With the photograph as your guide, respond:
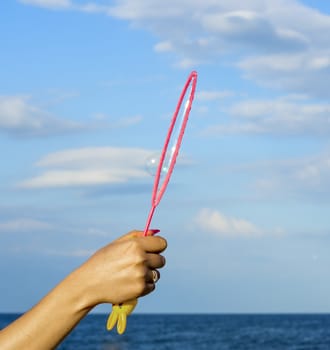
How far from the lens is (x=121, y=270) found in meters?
2.19

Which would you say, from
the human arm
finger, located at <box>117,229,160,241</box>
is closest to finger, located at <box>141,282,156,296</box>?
the human arm

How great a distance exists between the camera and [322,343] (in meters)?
48.5

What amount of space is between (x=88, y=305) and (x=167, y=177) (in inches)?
13.9

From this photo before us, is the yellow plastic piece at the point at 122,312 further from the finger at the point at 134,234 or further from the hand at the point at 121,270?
the finger at the point at 134,234

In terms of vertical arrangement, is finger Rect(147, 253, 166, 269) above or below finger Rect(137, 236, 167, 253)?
below

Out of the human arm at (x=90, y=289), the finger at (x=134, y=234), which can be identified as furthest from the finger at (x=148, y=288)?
the finger at (x=134, y=234)

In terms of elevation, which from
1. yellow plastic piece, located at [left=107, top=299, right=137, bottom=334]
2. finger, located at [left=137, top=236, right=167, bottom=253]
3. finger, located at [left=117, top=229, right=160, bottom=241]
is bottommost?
yellow plastic piece, located at [left=107, top=299, right=137, bottom=334]

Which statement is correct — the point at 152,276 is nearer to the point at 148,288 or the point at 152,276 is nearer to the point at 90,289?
the point at 148,288

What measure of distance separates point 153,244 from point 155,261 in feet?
0.14

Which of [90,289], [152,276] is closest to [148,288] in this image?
[152,276]

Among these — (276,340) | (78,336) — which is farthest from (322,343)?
(78,336)

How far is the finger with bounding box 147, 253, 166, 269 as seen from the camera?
7.25 ft

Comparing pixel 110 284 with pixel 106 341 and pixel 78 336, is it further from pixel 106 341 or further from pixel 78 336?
pixel 78 336

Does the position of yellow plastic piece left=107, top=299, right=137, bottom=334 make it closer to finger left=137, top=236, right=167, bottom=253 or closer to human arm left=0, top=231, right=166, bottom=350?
human arm left=0, top=231, right=166, bottom=350
